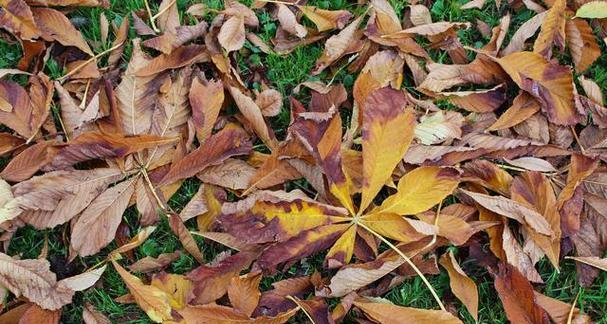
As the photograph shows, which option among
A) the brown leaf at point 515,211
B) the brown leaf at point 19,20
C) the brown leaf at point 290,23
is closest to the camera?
the brown leaf at point 515,211

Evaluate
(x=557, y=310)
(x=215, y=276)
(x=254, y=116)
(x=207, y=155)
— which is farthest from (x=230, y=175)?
(x=557, y=310)

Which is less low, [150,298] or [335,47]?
[335,47]

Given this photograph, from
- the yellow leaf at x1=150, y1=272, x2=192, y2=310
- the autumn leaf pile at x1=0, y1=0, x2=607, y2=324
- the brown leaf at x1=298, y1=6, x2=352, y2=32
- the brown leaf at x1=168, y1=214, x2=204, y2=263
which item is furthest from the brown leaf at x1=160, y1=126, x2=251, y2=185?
the brown leaf at x1=298, y1=6, x2=352, y2=32

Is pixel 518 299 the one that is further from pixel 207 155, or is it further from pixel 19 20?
pixel 19 20

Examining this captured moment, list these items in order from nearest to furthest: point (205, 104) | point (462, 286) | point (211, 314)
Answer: point (211, 314), point (462, 286), point (205, 104)

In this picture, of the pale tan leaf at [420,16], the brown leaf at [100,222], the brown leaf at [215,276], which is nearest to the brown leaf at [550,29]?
the pale tan leaf at [420,16]

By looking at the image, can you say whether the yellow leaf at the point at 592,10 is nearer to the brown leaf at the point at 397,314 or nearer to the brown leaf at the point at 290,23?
the brown leaf at the point at 290,23

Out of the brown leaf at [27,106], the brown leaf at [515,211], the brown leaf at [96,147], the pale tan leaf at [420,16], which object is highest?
the pale tan leaf at [420,16]
